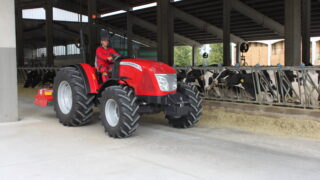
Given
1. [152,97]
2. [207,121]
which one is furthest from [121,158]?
[207,121]

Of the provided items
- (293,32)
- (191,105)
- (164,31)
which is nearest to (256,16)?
(164,31)

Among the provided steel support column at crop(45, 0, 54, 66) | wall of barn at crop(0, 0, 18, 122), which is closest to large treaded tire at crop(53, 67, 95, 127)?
wall of barn at crop(0, 0, 18, 122)

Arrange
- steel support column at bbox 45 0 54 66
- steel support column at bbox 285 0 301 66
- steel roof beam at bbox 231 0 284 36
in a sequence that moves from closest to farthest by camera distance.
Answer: steel support column at bbox 285 0 301 66 → steel roof beam at bbox 231 0 284 36 → steel support column at bbox 45 0 54 66

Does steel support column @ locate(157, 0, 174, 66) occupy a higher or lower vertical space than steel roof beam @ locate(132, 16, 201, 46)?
lower

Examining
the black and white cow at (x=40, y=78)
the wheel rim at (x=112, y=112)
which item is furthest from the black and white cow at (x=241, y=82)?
the black and white cow at (x=40, y=78)

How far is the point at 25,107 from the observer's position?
11.9m

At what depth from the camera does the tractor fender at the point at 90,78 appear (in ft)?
25.4

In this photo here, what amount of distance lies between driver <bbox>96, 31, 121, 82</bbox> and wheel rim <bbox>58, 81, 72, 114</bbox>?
4.05 feet

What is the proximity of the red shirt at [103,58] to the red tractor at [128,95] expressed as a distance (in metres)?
0.28

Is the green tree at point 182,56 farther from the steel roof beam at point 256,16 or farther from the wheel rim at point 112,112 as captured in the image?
the wheel rim at point 112,112

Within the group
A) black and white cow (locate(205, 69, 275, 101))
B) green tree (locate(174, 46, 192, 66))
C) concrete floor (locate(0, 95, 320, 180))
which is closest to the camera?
concrete floor (locate(0, 95, 320, 180))

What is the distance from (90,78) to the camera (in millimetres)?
7812

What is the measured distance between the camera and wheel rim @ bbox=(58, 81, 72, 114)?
856 centimetres

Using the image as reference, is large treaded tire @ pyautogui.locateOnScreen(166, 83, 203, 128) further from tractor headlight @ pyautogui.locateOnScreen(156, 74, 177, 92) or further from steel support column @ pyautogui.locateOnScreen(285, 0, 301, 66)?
steel support column @ pyautogui.locateOnScreen(285, 0, 301, 66)
